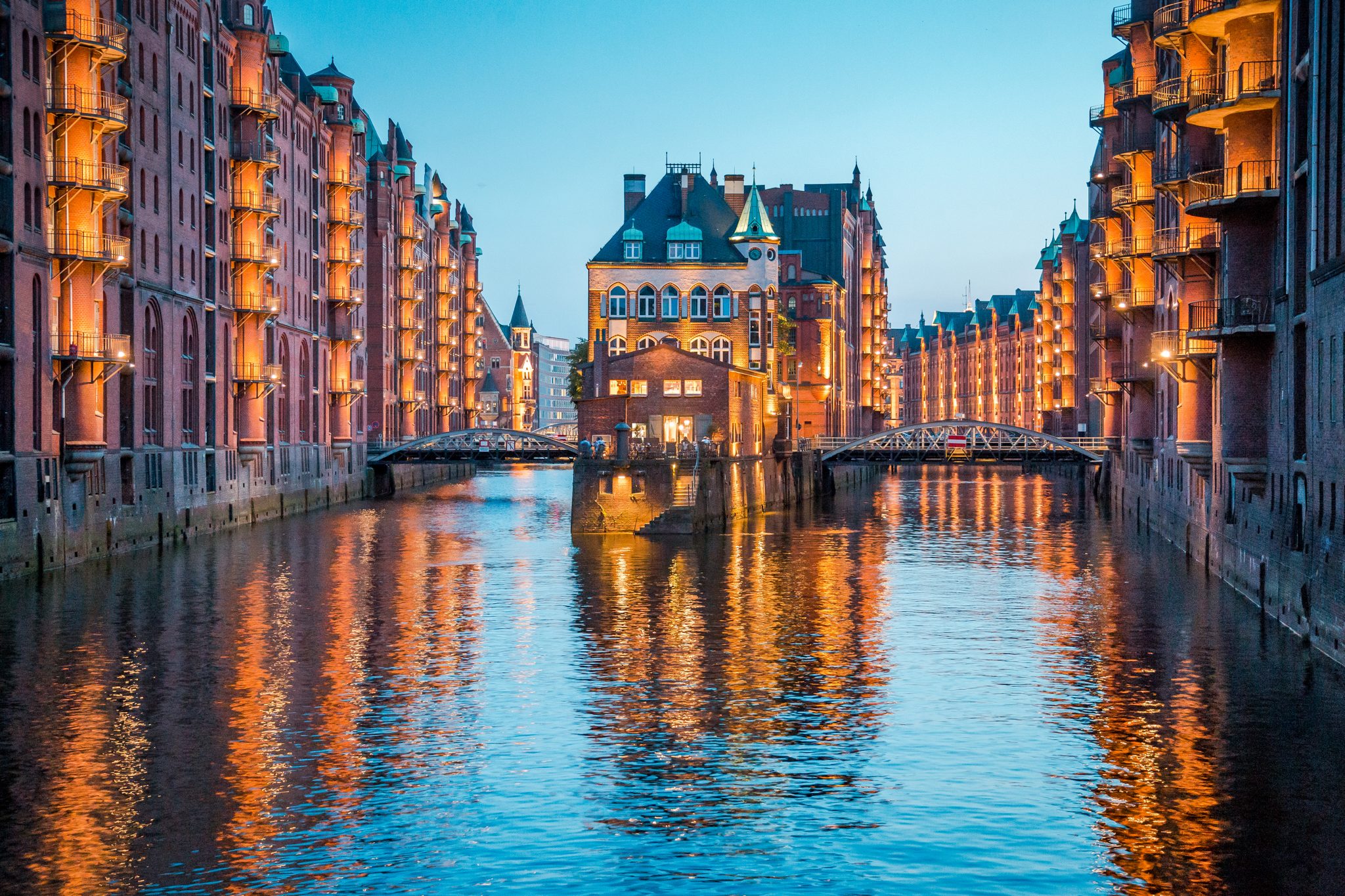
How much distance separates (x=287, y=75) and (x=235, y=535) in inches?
1391

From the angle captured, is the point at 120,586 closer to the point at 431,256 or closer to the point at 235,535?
the point at 235,535

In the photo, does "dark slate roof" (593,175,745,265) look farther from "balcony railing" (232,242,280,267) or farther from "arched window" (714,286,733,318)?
"balcony railing" (232,242,280,267)

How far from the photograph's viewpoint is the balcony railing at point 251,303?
289 feet

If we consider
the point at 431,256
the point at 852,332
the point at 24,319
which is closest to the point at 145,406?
the point at 24,319

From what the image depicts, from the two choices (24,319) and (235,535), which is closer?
(24,319)

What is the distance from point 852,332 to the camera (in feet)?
589

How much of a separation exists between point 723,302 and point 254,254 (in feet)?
130

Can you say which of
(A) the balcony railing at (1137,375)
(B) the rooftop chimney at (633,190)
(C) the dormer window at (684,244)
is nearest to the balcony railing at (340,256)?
(C) the dormer window at (684,244)

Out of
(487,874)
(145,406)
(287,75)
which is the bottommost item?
(487,874)

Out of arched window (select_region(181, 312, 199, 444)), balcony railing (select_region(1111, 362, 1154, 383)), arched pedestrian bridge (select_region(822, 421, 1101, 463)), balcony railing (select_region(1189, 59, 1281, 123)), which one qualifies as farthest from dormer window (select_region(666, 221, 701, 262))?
balcony railing (select_region(1189, 59, 1281, 123))

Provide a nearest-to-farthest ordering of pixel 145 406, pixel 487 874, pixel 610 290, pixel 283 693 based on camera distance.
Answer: pixel 487 874 → pixel 283 693 → pixel 145 406 → pixel 610 290

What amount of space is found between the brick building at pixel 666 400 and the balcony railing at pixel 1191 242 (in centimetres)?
3551

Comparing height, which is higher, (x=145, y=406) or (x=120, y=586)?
(x=145, y=406)

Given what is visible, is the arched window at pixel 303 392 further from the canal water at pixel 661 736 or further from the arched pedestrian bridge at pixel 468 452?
the canal water at pixel 661 736
